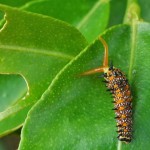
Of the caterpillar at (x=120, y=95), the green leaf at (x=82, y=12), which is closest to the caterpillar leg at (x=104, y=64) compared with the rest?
the caterpillar at (x=120, y=95)

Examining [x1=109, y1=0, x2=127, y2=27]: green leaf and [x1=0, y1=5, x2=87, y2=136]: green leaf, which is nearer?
[x1=0, y1=5, x2=87, y2=136]: green leaf

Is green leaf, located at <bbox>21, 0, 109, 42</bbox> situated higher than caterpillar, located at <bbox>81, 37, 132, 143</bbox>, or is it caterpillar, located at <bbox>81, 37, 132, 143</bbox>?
green leaf, located at <bbox>21, 0, 109, 42</bbox>

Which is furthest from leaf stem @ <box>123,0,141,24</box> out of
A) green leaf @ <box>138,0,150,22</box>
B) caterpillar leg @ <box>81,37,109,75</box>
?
green leaf @ <box>138,0,150,22</box>

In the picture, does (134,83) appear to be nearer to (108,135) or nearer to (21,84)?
(108,135)

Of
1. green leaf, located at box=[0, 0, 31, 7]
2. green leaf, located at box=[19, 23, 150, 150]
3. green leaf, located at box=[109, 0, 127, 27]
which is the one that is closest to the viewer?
green leaf, located at box=[19, 23, 150, 150]

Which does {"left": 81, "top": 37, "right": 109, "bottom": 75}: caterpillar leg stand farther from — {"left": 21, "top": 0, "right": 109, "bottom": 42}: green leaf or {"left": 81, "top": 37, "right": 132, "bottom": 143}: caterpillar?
{"left": 21, "top": 0, "right": 109, "bottom": 42}: green leaf

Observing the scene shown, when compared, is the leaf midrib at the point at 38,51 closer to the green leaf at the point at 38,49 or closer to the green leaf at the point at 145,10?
the green leaf at the point at 38,49

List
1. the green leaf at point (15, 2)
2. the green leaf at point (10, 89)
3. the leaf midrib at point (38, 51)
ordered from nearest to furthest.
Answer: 1. the leaf midrib at point (38, 51)
2. the green leaf at point (10, 89)
3. the green leaf at point (15, 2)

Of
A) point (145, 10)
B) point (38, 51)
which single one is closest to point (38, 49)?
point (38, 51)
